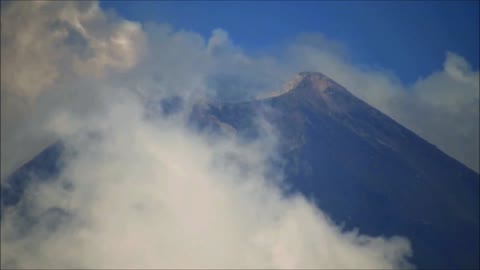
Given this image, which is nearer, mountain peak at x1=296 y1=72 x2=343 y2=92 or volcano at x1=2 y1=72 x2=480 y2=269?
volcano at x1=2 y1=72 x2=480 y2=269

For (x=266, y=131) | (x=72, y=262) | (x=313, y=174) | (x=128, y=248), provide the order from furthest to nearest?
1. (x=266, y=131)
2. (x=313, y=174)
3. (x=128, y=248)
4. (x=72, y=262)

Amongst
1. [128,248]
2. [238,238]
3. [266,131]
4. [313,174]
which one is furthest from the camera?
[266,131]

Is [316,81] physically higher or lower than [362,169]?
higher

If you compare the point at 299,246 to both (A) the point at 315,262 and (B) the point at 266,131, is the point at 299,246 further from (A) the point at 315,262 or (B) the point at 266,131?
(B) the point at 266,131

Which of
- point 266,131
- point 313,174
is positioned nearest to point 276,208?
point 313,174

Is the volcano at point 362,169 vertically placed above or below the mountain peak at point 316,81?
below

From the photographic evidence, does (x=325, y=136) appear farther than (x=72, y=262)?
Yes

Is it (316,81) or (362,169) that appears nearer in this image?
(362,169)

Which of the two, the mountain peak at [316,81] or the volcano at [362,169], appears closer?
the volcano at [362,169]
